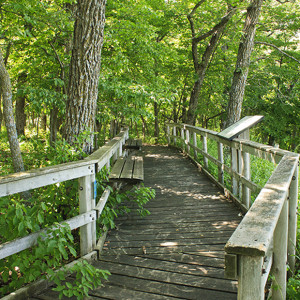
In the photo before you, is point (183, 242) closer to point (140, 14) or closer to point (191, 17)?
point (140, 14)

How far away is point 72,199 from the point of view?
400cm

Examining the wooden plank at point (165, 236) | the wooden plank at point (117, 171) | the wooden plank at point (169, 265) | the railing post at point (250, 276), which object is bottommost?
the wooden plank at point (169, 265)

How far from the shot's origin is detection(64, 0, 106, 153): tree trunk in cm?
466

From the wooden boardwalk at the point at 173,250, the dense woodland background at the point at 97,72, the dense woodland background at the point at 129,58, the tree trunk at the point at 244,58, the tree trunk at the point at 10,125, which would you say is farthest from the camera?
the tree trunk at the point at 244,58

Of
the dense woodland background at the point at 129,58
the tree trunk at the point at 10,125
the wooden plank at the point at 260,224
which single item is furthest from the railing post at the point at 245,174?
the tree trunk at the point at 10,125

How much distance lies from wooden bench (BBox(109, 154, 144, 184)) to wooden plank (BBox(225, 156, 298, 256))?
97.8 inches

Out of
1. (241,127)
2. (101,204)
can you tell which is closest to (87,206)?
(101,204)

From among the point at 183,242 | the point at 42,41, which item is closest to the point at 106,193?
the point at 183,242

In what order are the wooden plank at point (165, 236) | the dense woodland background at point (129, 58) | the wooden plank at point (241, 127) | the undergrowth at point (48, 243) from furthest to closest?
the dense woodland background at point (129, 58) < the wooden plank at point (241, 127) < the wooden plank at point (165, 236) < the undergrowth at point (48, 243)

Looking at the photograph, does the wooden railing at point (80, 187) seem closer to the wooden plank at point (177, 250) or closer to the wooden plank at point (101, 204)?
the wooden plank at point (101, 204)

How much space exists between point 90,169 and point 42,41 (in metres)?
6.52

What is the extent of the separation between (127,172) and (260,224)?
143 inches

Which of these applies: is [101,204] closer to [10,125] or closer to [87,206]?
[87,206]

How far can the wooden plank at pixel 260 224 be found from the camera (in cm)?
131
